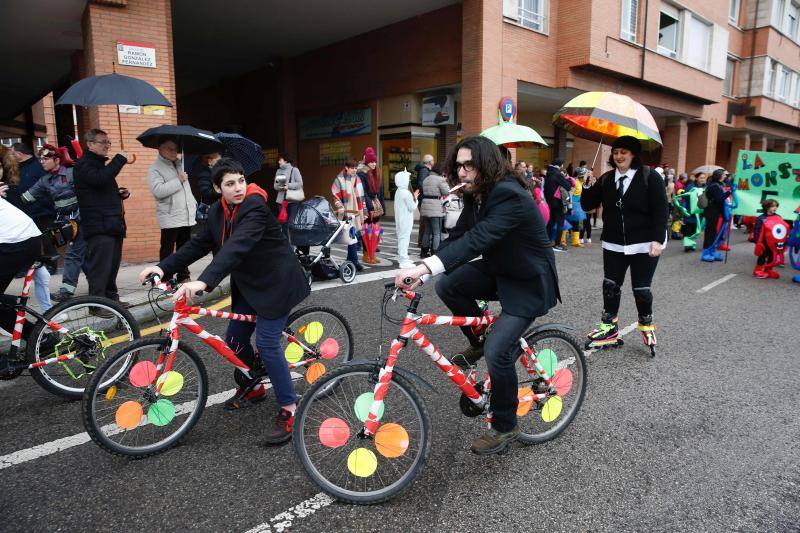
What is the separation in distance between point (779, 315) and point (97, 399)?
7548mm

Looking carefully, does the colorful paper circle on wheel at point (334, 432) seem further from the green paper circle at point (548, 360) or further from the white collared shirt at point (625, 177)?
the white collared shirt at point (625, 177)

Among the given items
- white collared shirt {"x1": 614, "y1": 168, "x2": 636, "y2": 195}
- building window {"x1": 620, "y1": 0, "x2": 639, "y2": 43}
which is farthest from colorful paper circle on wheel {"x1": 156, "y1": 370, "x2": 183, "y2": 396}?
building window {"x1": 620, "y1": 0, "x2": 639, "y2": 43}

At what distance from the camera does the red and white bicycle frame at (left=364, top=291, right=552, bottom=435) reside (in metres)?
2.79

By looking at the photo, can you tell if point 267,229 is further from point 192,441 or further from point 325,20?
point 325,20

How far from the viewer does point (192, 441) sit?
3451 mm

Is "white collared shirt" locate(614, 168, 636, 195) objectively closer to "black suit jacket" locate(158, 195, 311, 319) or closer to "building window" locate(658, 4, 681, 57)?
"black suit jacket" locate(158, 195, 311, 319)

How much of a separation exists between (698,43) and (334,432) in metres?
27.0

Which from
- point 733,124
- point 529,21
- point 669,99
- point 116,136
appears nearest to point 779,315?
point 116,136

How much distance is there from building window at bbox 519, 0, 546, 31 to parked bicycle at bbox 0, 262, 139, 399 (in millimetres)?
15829

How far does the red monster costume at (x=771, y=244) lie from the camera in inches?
367

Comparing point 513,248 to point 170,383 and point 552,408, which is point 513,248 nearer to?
point 552,408

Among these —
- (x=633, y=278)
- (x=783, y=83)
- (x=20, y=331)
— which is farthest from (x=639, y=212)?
(x=783, y=83)

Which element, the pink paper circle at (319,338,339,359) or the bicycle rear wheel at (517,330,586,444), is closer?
the bicycle rear wheel at (517,330,586,444)

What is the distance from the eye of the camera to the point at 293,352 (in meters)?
4.10
